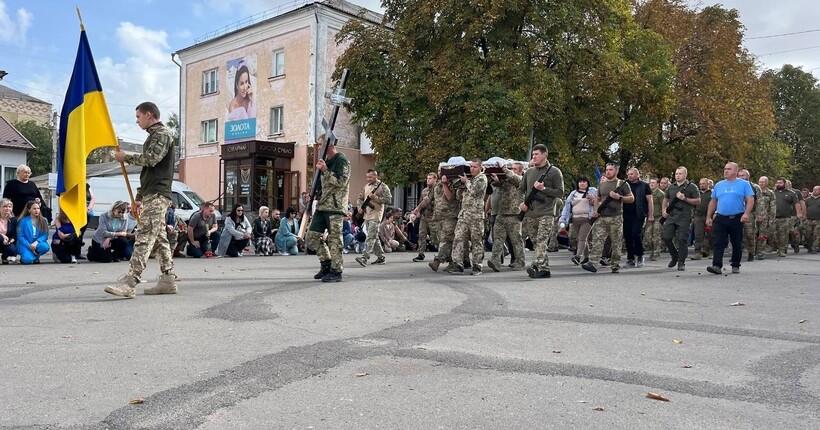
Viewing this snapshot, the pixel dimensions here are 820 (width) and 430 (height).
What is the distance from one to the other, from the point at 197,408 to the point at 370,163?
31808 millimetres

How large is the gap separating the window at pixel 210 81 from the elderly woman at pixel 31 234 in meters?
26.5

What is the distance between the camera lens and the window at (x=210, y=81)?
38531 millimetres

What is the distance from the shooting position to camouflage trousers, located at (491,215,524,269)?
472 inches

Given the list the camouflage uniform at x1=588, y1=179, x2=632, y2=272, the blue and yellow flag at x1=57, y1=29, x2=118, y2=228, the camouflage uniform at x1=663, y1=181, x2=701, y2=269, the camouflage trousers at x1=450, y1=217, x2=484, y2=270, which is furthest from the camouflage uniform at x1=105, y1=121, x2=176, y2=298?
the camouflage uniform at x1=663, y1=181, x2=701, y2=269

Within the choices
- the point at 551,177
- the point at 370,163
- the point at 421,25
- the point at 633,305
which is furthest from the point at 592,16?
the point at 633,305

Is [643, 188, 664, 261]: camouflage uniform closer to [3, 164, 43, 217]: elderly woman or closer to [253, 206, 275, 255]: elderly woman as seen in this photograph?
[253, 206, 275, 255]: elderly woman

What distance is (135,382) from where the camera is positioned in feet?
14.2

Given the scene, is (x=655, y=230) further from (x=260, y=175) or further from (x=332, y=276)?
(x=260, y=175)

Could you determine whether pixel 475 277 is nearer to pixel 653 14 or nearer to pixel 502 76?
pixel 502 76

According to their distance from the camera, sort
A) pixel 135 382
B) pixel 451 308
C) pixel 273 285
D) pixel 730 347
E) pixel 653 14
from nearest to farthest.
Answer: pixel 135 382 → pixel 730 347 → pixel 451 308 → pixel 273 285 → pixel 653 14

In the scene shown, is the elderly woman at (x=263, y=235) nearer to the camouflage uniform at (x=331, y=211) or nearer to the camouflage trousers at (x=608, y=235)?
the camouflage uniform at (x=331, y=211)

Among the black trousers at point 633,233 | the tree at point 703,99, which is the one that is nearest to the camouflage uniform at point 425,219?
the black trousers at point 633,233

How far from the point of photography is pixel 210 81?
38906 millimetres

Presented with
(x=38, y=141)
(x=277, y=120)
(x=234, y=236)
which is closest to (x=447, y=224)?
(x=234, y=236)
